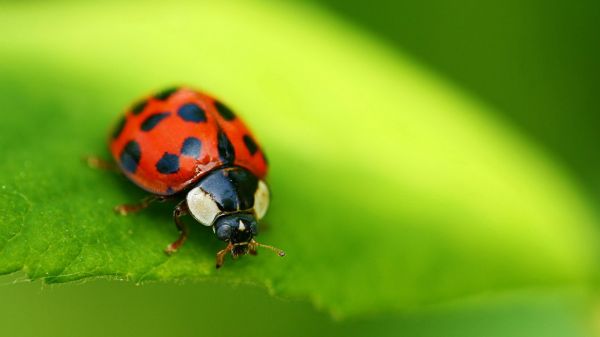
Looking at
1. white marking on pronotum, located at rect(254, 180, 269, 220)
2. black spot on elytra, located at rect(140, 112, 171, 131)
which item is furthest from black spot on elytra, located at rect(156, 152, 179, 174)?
white marking on pronotum, located at rect(254, 180, 269, 220)

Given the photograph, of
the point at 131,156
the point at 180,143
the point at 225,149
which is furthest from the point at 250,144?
the point at 131,156

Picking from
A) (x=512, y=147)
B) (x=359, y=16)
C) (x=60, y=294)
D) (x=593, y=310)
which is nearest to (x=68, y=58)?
(x=60, y=294)

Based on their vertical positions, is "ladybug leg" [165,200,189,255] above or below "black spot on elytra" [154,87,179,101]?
below

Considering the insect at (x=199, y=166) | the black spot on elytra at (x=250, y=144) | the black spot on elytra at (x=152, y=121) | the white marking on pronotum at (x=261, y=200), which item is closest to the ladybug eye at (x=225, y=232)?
the insect at (x=199, y=166)

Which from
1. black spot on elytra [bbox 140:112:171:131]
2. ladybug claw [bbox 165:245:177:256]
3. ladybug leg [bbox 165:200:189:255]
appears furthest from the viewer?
black spot on elytra [bbox 140:112:171:131]

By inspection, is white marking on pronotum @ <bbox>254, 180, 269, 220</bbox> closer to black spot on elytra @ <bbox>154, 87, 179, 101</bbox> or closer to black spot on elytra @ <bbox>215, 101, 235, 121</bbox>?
black spot on elytra @ <bbox>215, 101, 235, 121</bbox>

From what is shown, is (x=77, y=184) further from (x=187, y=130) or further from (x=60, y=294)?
(x=60, y=294)
